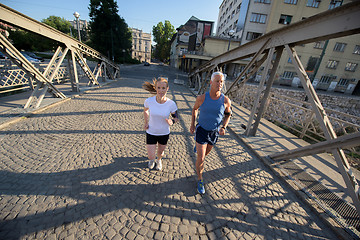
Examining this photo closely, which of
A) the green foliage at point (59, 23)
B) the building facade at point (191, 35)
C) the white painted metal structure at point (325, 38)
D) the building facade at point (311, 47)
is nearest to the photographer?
the white painted metal structure at point (325, 38)

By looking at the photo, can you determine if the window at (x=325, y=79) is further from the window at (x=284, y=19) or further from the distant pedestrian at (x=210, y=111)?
the distant pedestrian at (x=210, y=111)

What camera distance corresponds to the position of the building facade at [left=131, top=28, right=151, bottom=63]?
240 feet

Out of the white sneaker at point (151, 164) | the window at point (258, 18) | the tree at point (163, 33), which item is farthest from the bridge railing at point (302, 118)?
the tree at point (163, 33)

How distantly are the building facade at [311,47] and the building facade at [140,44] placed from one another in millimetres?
58275

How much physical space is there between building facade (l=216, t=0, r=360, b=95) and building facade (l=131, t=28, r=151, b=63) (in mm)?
58275

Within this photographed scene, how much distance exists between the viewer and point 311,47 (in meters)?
25.0

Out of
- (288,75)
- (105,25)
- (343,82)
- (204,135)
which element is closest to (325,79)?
(343,82)

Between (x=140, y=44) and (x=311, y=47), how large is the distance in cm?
7128

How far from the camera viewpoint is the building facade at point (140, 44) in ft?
240

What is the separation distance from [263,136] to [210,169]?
9.56ft

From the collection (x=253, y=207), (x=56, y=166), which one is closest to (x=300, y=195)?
(x=253, y=207)

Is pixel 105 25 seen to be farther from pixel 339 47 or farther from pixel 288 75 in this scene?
pixel 339 47

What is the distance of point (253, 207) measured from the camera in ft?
7.73

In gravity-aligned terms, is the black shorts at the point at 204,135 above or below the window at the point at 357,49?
below
